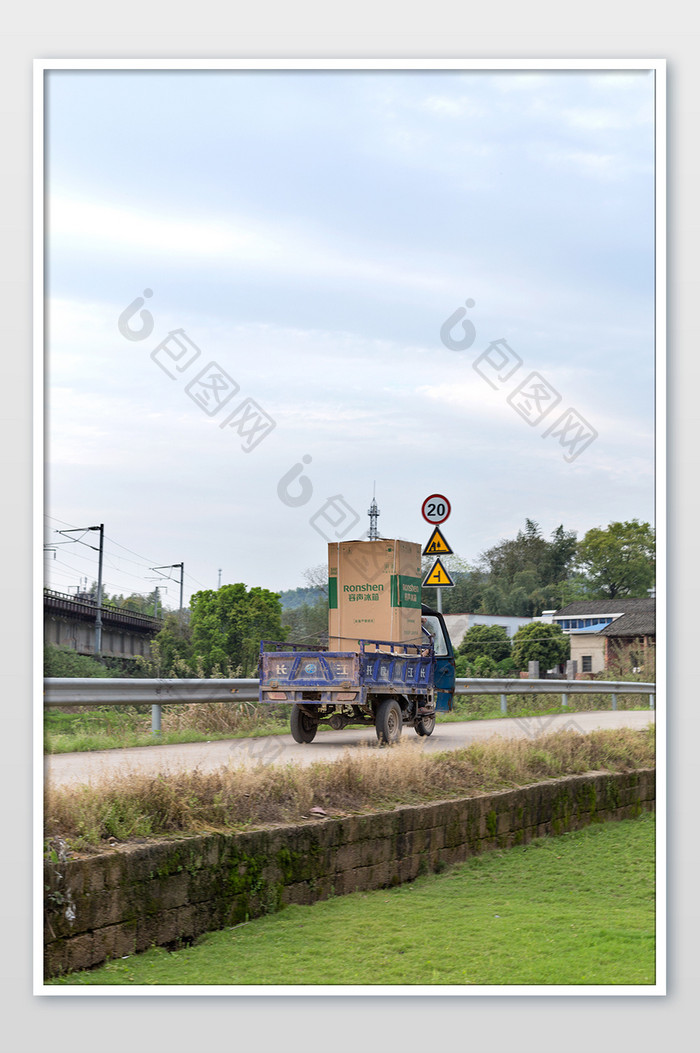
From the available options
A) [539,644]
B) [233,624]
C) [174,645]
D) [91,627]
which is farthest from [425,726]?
[539,644]

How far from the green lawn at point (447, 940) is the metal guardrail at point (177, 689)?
180cm

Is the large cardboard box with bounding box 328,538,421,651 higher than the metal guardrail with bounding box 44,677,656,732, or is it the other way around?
the large cardboard box with bounding box 328,538,421,651

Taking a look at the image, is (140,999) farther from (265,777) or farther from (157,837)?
(265,777)

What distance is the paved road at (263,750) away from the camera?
7.09 meters

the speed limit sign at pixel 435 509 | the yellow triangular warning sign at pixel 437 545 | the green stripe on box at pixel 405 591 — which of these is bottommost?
the green stripe on box at pixel 405 591

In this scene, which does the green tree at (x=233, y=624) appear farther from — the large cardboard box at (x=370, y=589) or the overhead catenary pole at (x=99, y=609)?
the overhead catenary pole at (x=99, y=609)

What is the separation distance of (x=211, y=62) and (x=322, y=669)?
754 centimetres

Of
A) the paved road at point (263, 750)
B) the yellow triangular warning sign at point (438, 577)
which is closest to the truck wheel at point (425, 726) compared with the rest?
the paved road at point (263, 750)

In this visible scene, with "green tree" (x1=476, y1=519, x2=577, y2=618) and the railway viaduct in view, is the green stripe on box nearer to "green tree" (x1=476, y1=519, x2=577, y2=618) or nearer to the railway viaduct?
the railway viaduct

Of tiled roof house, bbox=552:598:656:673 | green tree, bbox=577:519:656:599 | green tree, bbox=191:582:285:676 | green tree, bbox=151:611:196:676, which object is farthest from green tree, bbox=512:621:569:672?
green tree, bbox=151:611:196:676

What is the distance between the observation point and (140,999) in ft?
18.4

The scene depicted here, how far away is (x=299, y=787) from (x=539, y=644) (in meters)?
16.1

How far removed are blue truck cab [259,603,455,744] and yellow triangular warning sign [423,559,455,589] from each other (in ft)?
2.77

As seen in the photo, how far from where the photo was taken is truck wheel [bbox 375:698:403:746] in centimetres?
1272
